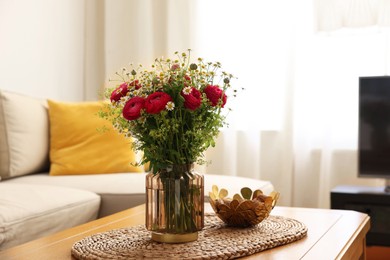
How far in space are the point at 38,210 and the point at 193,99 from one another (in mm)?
1018

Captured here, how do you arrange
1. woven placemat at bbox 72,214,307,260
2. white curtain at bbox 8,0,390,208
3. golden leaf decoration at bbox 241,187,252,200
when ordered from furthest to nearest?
white curtain at bbox 8,0,390,208
golden leaf decoration at bbox 241,187,252,200
woven placemat at bbox 72,214,307,260

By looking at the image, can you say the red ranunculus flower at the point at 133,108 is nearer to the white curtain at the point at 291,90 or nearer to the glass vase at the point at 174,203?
the glass vase at the point at 174,203

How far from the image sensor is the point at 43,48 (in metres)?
3.90

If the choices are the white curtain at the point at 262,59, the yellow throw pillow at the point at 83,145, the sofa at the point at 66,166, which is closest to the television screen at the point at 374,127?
the white curtain at the point at 262,59

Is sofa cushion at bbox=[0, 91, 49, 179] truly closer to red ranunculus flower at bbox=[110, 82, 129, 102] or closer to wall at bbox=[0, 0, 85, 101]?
wall at bbox=[0, 0, 85, 101]

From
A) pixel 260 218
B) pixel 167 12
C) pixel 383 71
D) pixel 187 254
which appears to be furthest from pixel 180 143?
pixel 167 12

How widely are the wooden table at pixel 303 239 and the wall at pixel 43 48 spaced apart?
1905mm

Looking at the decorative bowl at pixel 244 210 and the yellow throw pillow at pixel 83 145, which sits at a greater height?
the yellow throw pillow at pixel 83 145

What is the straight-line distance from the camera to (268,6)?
151 inches

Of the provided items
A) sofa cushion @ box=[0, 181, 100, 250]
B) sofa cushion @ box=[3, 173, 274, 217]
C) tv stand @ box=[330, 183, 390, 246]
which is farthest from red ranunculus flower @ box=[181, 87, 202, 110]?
tv stand @ box=[330, 183, 390, 246]

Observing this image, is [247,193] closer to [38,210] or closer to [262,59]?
[38,210]

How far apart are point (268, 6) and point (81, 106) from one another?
1.39 meters

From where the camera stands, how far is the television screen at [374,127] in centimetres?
320

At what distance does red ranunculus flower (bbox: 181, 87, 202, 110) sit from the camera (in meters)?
1.43
